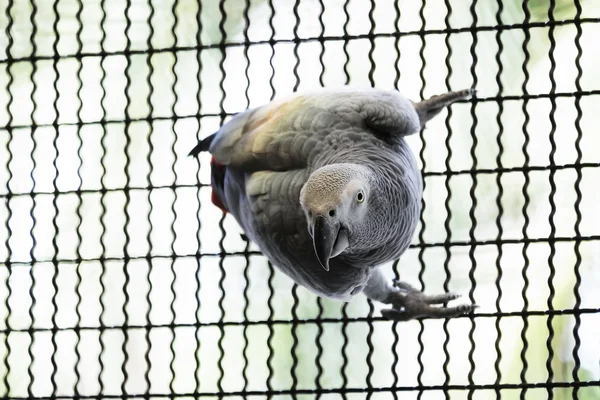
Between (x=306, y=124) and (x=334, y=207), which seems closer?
(x=334, y=207)

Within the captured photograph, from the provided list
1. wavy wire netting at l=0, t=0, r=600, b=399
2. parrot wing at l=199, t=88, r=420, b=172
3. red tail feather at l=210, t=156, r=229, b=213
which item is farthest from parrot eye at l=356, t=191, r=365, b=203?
wavy wire netting at l=0, t=0, r=600, b=399

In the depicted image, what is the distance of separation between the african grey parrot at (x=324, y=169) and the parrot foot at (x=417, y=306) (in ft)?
0.59

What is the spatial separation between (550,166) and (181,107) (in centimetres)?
107

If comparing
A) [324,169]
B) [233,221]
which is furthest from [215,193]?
[324,169]

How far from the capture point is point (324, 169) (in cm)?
126

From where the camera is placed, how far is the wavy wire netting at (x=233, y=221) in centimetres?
188

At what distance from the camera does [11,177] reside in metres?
2.09

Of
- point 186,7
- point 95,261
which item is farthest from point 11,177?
point 186,7

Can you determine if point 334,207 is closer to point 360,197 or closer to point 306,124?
point 360,197

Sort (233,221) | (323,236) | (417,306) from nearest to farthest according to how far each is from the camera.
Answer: (323,236), (417,306), (233,221)

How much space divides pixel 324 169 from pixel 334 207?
0.09 m

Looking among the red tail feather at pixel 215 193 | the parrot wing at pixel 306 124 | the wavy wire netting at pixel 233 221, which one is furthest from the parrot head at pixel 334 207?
the wavy wire netting at pixel 233 221

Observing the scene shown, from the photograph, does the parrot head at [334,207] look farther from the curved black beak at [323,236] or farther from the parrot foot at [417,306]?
the parrot foot at [417,306]

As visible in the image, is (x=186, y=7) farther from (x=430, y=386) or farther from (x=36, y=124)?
(x=430, y=386)
